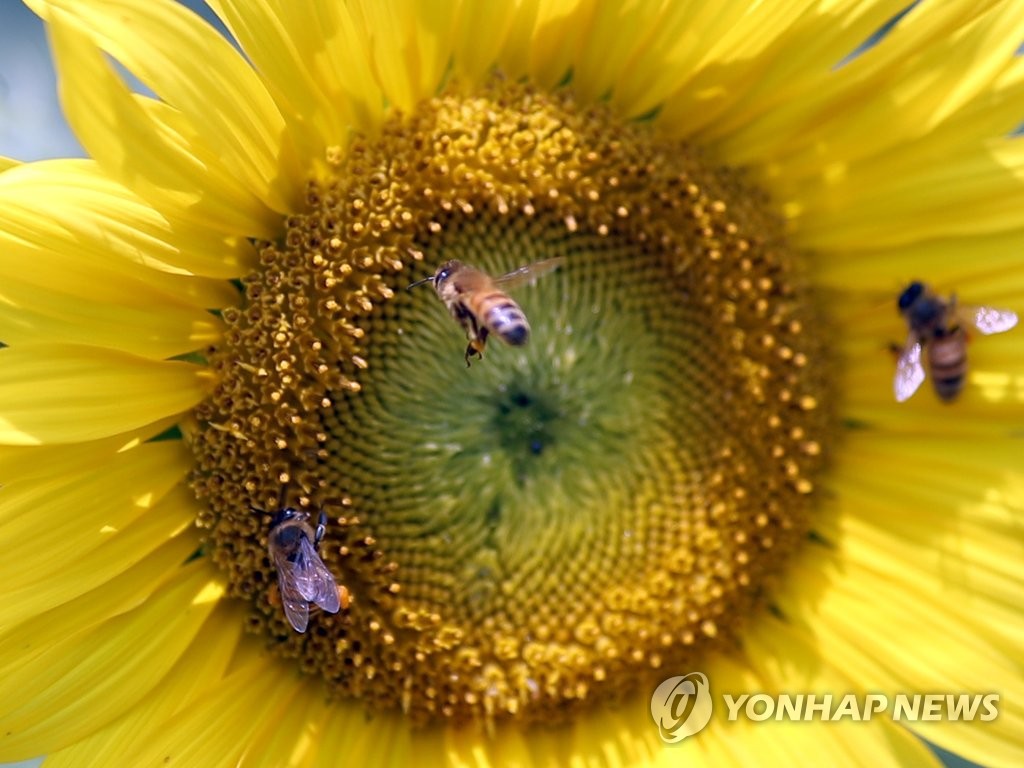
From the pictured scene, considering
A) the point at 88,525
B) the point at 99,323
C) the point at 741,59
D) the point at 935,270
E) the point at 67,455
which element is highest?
the point at 741,59

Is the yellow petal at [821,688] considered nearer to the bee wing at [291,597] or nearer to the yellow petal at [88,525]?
the bee wing at [291,597]

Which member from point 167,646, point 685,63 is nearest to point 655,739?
point 167,646

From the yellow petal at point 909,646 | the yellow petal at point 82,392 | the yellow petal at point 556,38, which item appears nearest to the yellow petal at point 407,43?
the yellow petal at point 556,38

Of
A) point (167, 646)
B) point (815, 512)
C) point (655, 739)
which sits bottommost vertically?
point (167, 646)

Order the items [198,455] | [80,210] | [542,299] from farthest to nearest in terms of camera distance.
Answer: [542,299]
[198,455]
[80,210]

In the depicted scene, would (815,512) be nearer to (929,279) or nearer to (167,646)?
(929,279)

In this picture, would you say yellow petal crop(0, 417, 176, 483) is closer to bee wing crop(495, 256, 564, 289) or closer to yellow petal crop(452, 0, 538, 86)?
bee wing crop(495, 256, 564, 289)

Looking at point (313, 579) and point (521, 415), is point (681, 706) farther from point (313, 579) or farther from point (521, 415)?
point (313, 579)

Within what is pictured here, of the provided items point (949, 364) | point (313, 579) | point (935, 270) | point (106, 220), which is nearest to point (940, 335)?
point (949, 364)
